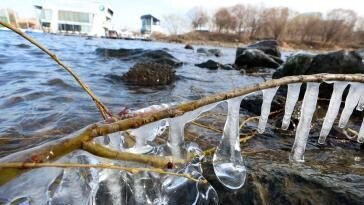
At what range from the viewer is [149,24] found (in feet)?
340

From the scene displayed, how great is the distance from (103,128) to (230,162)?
963 millimetres

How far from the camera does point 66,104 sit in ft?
16.1

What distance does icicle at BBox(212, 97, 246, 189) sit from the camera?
69.4 inches

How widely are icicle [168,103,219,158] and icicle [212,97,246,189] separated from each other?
270 mm

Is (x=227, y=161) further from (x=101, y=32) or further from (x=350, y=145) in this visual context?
(x=101, y=32)

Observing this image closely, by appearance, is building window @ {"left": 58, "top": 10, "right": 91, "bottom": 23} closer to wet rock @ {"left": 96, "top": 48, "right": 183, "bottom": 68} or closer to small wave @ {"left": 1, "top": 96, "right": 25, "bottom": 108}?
wet rock @ {"left": 96, "top": 48, "right": 183, "bottom": 68}

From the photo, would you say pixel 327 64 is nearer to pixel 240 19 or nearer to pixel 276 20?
pixel 276 20

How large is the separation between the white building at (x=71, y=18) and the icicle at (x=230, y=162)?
86.4 metres

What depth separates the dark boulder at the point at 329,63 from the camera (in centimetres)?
610

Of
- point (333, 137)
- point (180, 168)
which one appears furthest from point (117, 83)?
point (180, 168)

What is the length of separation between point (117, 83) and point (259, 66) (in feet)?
30.7

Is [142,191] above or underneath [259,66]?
above

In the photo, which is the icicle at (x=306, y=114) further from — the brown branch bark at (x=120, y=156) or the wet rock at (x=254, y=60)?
the wet rock at (x=254, y=60)

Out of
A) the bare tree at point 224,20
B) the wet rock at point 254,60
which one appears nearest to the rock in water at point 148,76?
the wet rock at point 254,60
